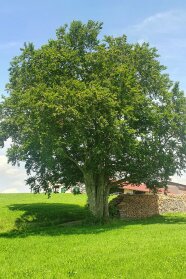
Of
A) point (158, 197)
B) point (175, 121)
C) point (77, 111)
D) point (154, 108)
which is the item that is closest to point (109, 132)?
point (77, 111)

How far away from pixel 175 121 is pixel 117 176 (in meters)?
10.1

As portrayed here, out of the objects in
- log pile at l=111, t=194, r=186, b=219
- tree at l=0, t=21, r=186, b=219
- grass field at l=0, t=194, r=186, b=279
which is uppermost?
tree at l=0, t=21, r=186, b=219

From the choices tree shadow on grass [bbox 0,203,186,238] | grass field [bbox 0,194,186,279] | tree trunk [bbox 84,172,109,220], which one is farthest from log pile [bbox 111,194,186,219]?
grass field [bbox 0,194,186,279]

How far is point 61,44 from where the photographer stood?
43406 mm

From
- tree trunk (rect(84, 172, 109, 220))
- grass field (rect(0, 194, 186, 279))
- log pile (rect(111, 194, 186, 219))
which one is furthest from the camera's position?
log pile (rect(111, 194, 186, 219))

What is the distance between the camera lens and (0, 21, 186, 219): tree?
3641 centimetres

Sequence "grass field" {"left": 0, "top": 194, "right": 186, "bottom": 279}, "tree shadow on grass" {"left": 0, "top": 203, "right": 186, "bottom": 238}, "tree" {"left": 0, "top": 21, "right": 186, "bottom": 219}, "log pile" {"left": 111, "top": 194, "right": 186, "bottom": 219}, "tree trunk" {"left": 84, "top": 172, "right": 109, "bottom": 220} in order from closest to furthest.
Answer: "grass field" {"left": 0, "top": 194, "right": 186, "bottom": 279}
"tree" {"left": 0, "top": 21, "right": 186, "bottom": 219}
"tree shadow on grass" {"left": 0, "top": 203, "right": 186, "bottom": 238}
"tree trunk" {"left": 84, "top": 172, "right": 109, "bottom": 220}
"log pile" {"left": 111, "top": 194, "right": 186, "bottom": 219}

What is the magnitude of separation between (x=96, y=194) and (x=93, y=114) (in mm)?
12622

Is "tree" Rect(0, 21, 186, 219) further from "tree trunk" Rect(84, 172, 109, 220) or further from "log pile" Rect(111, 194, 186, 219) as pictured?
"log pile" Rect(111, 194, 186, 219)

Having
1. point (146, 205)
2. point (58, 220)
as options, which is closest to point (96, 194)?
point (58, 220)

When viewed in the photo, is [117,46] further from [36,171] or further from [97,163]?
[36,171]

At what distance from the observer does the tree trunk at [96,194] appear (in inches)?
1742

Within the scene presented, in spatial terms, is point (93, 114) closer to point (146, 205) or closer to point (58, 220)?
point (58, 220)

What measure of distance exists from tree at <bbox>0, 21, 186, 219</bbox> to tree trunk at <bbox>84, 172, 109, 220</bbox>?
0.38 feet
